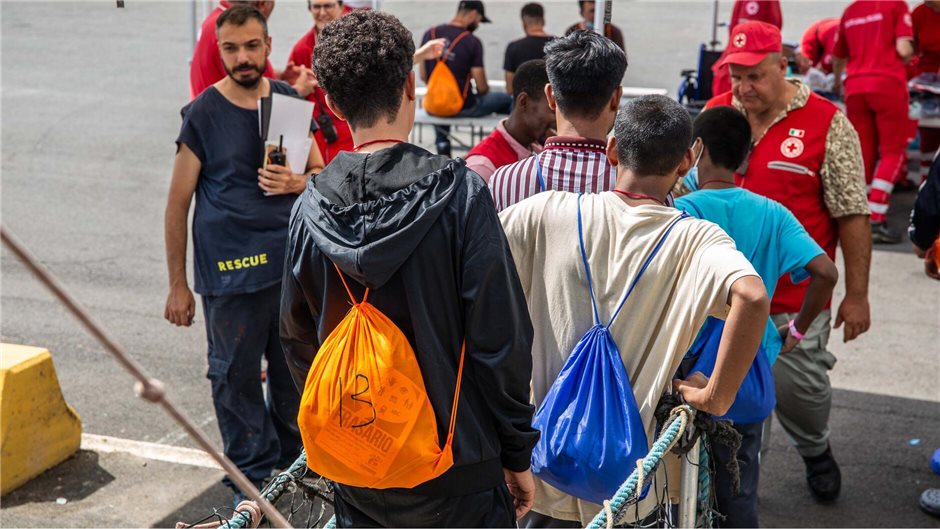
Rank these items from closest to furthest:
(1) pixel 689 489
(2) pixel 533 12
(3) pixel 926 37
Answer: (1) pixel 689 489
(3) pixel 926 37
(2) pixel 533 12

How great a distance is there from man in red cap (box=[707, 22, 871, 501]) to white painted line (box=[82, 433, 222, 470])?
115 inches

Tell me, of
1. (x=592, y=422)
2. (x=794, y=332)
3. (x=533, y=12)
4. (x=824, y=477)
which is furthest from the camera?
(x=533, y=12)

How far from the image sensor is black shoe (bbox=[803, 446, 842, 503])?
197 inches

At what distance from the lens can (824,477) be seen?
5.00 metres

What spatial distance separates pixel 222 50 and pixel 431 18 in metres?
15.9

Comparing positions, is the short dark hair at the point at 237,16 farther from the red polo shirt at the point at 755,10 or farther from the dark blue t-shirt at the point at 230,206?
the red polo shirt at the point at 755,10

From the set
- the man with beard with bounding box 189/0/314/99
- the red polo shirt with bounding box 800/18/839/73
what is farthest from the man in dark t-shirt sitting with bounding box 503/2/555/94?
the man with beard with bounding box 189/0/314/99

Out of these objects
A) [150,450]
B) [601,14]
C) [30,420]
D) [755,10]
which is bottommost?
[150,450]

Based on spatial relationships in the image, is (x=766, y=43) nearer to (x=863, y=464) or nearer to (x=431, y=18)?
(x=863, y=464)

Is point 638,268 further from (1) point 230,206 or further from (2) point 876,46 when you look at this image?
(2) point 876,46

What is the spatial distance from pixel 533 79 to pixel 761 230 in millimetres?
1292

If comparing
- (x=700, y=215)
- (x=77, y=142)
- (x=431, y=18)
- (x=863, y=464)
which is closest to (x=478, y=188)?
(x=700, y=215)

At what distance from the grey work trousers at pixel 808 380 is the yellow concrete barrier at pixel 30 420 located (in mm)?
3565

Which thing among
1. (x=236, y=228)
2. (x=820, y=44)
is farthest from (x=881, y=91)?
(x=236, y=228)
